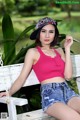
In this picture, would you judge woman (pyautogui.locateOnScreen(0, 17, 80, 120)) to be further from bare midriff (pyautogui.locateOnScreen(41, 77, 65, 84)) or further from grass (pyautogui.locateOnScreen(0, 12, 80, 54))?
grass (pyautogui.locateOnScreen(0, 12, 80, 54))

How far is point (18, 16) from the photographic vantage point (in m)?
7.37

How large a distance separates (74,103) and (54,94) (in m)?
0.21

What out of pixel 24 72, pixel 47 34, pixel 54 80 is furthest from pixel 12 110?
pixel 47 34

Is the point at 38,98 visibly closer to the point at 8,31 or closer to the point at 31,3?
the point at 8,31

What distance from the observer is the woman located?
379 cm

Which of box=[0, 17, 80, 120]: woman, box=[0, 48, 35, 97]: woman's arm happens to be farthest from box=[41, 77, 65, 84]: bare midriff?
box=[0, 48, 35, 97]: woman's arm

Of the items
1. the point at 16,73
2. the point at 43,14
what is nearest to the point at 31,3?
the point at 43,14

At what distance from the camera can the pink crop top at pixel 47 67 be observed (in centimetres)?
391

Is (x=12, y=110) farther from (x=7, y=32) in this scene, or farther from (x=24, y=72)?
(x=7, y=32)

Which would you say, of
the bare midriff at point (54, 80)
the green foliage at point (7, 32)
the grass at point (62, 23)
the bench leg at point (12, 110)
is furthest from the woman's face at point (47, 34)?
the grass at point (62, 23)

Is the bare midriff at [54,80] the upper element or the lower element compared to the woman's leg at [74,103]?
upper

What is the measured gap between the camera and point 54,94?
12.6 ft

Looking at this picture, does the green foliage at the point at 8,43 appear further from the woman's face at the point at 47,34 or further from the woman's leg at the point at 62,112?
the woman's leg at the point at 62,112

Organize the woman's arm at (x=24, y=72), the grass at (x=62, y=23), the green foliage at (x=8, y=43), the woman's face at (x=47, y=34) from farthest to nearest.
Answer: the grass at (x=62, y=23)
the green foliage at (x=8, y=43)
the woman's face at (x=47, y=34)
the woman's arm at (x=24, y=72)
